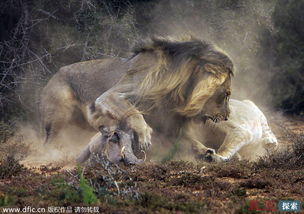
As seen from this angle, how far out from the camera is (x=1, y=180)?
513 centimetres

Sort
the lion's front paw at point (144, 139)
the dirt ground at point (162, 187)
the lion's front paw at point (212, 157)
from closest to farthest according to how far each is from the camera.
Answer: the dirt ground at point (162, 187) < the lion's front paw at point (144, 139) < the lion's front paw at point (212, 157)

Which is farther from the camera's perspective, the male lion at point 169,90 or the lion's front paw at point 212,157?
the male lion at point 169,90

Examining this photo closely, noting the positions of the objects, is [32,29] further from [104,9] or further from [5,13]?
[104,9]

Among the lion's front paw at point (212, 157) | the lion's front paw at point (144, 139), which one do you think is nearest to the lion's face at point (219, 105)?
the lion's front paw at point (212, 157)

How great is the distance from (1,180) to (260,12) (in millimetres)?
6702

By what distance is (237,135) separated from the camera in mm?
7281

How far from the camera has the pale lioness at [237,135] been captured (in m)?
7.12

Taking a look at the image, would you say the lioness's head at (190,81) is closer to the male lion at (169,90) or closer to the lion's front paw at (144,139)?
the male lion at (169,90)

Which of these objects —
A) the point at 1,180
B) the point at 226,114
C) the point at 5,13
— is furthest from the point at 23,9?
the point at 1,180

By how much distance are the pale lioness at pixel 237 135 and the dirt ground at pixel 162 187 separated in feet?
3.10

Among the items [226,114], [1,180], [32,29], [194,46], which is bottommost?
[32,29]

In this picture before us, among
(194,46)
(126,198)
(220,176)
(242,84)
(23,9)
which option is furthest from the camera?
(242,84)

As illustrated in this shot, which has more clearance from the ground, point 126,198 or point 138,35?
point 126,198

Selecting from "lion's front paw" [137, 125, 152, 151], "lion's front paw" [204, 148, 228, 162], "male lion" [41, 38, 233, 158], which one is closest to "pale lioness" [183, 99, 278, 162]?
"lion's front paw" [204, 148, 228, 162]
